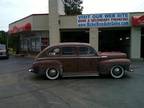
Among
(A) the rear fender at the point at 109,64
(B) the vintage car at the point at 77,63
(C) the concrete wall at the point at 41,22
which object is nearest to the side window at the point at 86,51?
(B) the vintage car at the point at 77,63

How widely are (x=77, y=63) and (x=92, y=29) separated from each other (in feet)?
45.5

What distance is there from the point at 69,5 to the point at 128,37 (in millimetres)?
32698

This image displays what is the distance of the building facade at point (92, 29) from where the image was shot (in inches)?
1024

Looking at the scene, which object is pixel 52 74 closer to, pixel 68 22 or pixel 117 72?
pixel 117 72

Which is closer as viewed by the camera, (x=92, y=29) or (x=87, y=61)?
(x=87, y=61)

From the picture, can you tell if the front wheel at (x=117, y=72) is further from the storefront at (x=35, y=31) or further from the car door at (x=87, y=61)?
the storefront at (x=35, y=31)

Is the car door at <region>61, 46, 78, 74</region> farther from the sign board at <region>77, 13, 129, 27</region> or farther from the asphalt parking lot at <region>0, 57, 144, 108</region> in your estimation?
the sign board at <region>77, 13, 129, 27</region>

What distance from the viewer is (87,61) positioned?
1362 cm

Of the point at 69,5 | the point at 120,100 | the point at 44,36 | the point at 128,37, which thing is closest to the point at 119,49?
the point at 128,37

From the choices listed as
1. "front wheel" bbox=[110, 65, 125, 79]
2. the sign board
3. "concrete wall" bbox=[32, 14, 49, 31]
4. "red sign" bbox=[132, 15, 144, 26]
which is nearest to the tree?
"concrete wall" bbox=[32, 14, 49, 31]

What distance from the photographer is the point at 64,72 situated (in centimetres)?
Result: 1373

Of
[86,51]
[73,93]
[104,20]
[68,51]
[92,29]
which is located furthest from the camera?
[92,29]

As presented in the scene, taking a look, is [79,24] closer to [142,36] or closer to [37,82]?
[142,36]

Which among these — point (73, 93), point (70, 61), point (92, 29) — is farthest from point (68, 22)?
point (73, 93)
